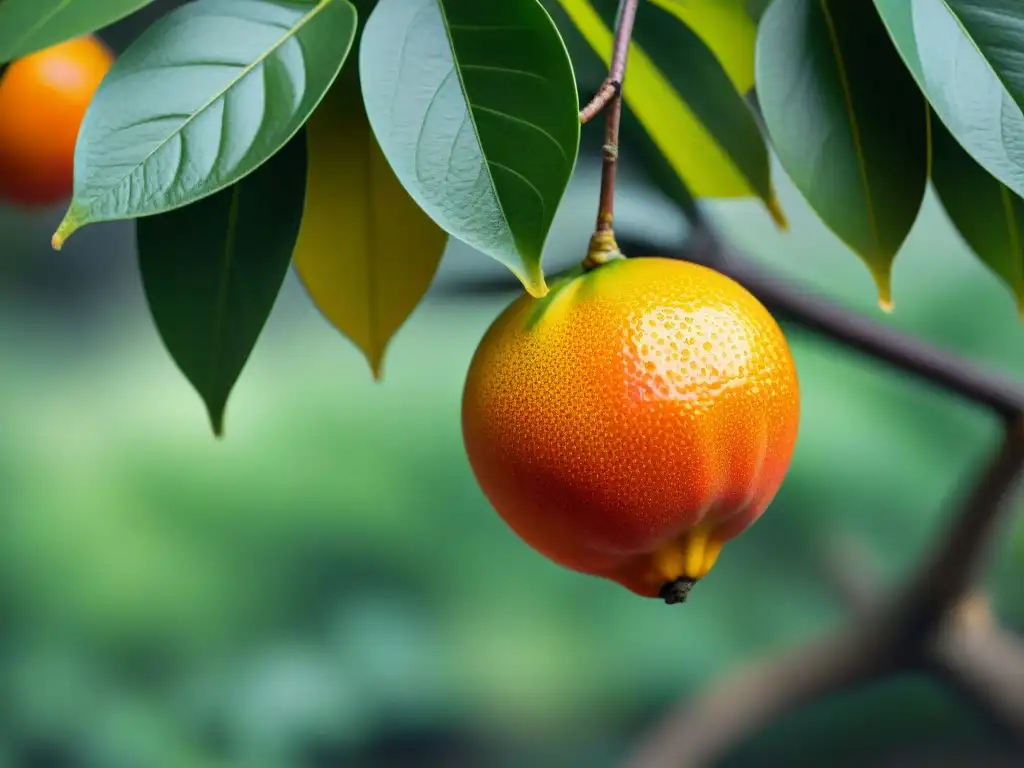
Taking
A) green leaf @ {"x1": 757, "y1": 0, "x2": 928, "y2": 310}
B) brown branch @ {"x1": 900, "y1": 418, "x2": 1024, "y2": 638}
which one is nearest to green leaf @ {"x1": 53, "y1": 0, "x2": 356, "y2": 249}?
green leaf @ {"x1": 757, "y1": 0, "x2": 928, "y2": 310}

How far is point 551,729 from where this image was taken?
1321 mm

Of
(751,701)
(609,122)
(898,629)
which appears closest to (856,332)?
(609,122)

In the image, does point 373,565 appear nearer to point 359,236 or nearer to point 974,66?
point 359,236

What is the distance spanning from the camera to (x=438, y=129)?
0.26 meters

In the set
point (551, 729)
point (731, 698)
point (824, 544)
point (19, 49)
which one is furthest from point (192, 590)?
point (19, 49)

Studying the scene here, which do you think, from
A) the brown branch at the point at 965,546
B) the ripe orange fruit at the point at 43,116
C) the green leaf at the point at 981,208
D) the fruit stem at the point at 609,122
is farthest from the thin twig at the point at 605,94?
the brown branch at the point at 965,546

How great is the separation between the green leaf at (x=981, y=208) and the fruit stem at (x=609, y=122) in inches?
3.8

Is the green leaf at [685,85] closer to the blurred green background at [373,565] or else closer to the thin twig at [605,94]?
the thin twig at [605,94]

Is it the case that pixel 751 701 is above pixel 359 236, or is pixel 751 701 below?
below

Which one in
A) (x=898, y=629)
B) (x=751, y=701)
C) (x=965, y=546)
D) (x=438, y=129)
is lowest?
(x=751, y=701)

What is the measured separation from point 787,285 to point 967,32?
1.13 feet

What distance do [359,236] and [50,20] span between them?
0.12 metres

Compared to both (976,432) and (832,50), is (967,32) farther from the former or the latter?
(976,432)

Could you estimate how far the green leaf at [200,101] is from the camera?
0.83 feet
